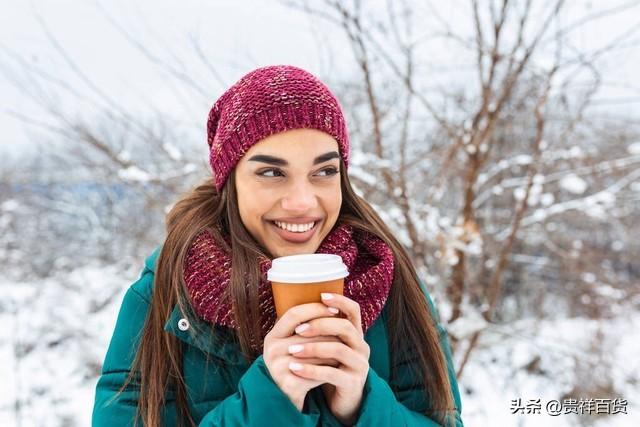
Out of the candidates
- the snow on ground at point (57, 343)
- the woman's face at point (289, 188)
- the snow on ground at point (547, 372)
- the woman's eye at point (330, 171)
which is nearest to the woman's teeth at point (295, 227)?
the woman's face at point (289, 188)

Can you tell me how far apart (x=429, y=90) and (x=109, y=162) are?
2186 mm

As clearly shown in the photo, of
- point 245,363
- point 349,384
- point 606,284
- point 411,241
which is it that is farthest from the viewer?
point 606,284

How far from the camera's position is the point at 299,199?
1.02m

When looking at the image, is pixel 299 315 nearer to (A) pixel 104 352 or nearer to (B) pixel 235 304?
(B) pixel 235 304

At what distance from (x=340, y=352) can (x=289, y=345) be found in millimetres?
86

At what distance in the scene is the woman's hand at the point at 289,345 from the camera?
30.8 inches

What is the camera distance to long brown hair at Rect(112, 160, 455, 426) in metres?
1.01

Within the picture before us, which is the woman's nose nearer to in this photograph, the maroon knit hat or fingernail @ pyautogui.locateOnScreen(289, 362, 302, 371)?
the maroon knit hat

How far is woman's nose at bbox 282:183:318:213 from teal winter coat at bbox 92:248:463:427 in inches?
12.4

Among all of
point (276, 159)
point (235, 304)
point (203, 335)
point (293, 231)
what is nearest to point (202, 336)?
point (203, 335)

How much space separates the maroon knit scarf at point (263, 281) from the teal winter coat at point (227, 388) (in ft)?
0.21

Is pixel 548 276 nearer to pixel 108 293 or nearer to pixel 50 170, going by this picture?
pixel 108 293

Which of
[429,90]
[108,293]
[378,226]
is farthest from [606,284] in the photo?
[108,293]

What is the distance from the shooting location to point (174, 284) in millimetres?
1059
